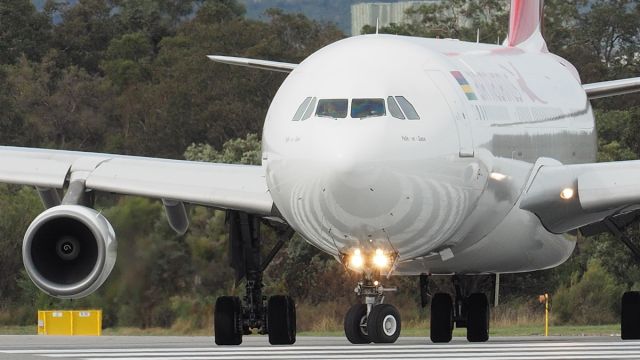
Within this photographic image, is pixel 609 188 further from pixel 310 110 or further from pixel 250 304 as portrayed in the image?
pixel 250 304

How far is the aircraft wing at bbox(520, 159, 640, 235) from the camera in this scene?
23.4 meters

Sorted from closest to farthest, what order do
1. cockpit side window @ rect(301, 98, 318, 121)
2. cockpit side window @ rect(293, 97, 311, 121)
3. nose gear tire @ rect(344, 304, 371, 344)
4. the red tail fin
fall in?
cockpit side window @ rect(301, 98, 318, 121) → cockpit side window @ rect(293, 97, 311, 121) → nose gear tire @ rect(344, 304, 371, 344) → the red tail fin

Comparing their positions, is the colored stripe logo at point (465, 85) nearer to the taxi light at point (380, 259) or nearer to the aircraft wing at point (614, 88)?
the taxi light at point (380, 259)

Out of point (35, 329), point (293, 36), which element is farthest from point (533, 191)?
point (293, 36)

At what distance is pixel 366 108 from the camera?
2117cm

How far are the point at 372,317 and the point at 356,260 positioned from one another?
73 centimetres

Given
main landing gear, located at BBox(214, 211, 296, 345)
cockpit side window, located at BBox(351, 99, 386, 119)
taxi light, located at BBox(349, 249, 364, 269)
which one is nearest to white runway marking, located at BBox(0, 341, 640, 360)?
main landing gear, located at BBox(214, 211, 296, 345)

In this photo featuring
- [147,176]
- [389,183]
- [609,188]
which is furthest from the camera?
[147,176]

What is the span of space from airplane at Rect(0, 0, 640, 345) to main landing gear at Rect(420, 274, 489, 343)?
3cm

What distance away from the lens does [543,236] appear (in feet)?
81.5

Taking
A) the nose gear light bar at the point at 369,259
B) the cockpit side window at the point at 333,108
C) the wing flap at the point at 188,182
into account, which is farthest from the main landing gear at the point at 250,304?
the cockpit side window at the point at 333,108

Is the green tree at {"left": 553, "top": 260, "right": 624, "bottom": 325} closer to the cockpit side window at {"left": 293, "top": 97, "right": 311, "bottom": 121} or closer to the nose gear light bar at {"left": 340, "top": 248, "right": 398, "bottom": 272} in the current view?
the nose gear light bar at {"left": 340, "top": 248, "right": 398, "bottom": 272}

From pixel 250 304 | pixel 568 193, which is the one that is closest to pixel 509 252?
pixel 568 193

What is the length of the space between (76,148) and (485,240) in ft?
171
